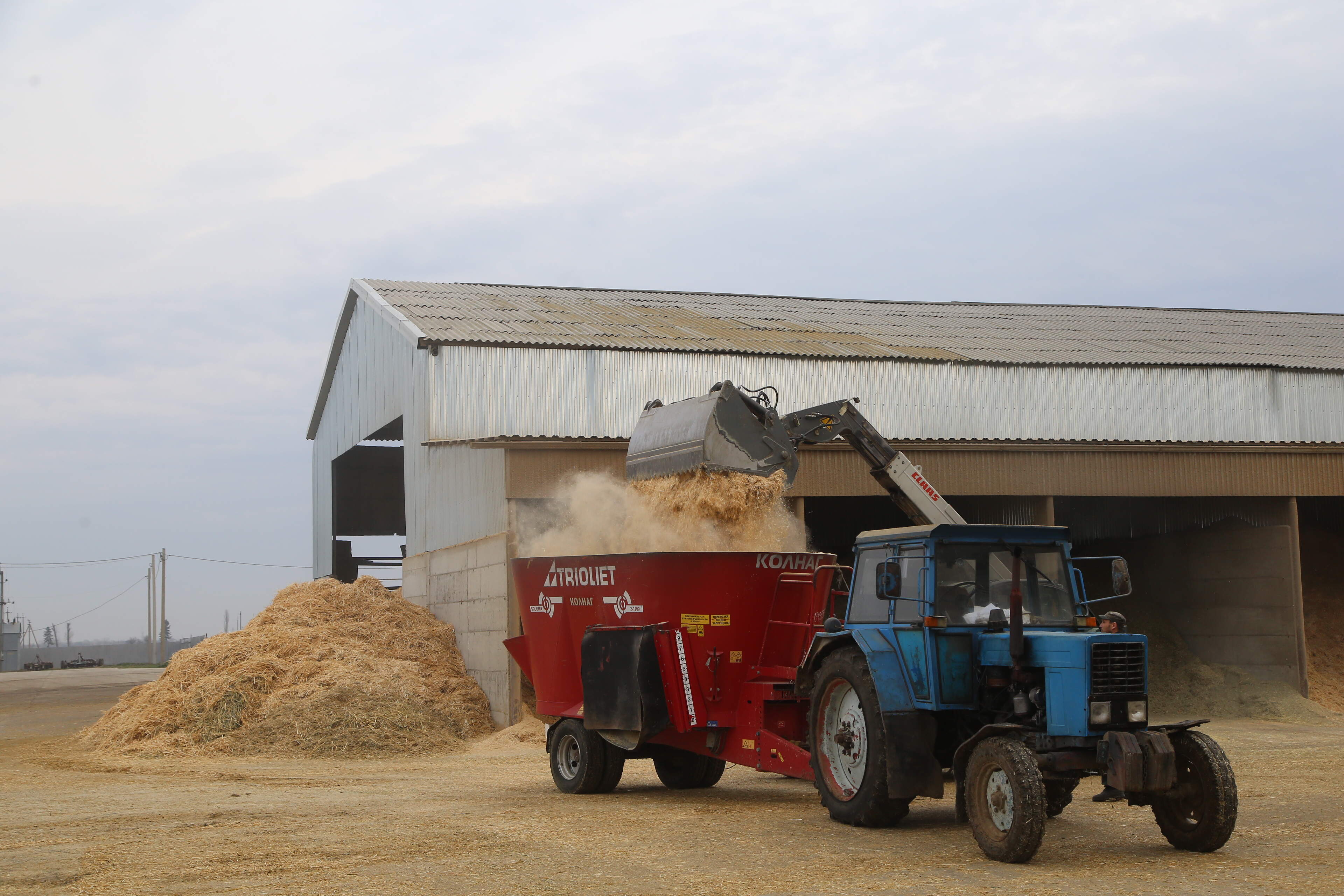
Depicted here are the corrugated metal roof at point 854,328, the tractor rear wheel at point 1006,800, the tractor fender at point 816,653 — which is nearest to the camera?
the tractor rear wheel at point 1006,800

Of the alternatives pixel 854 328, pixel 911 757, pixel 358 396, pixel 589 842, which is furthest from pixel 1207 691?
pixel 358 396

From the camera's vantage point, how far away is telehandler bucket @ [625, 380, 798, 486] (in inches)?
521

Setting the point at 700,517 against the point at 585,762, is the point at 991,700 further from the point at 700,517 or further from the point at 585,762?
the point at 700,517

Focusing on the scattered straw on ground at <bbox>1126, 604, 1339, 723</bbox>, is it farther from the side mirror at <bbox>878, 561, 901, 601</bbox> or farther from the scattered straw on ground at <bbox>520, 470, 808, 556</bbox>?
the side mirror at <bbox>878, 561, 901, 601</bbox>

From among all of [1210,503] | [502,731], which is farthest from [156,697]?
[1210,503]

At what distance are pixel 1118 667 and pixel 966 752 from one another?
1238mm

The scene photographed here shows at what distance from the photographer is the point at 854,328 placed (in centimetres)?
2973

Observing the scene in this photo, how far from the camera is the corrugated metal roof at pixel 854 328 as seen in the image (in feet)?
83.0

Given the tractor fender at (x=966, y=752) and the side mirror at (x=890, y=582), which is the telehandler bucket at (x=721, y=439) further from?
the tractor fender at (x=966, y=752)

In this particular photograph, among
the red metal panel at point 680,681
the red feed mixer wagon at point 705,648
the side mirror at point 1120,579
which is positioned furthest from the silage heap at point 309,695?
the side mirror at point 1120,579

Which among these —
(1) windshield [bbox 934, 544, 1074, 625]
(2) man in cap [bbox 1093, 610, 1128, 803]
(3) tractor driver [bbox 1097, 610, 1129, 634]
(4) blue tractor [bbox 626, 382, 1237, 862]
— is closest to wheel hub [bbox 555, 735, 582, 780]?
(4) blue tractor [bbox 626, 382, 1237, 862]

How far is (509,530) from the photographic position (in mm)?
19656

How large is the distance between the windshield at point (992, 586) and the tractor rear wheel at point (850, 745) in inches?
34.3

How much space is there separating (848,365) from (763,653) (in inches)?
572
